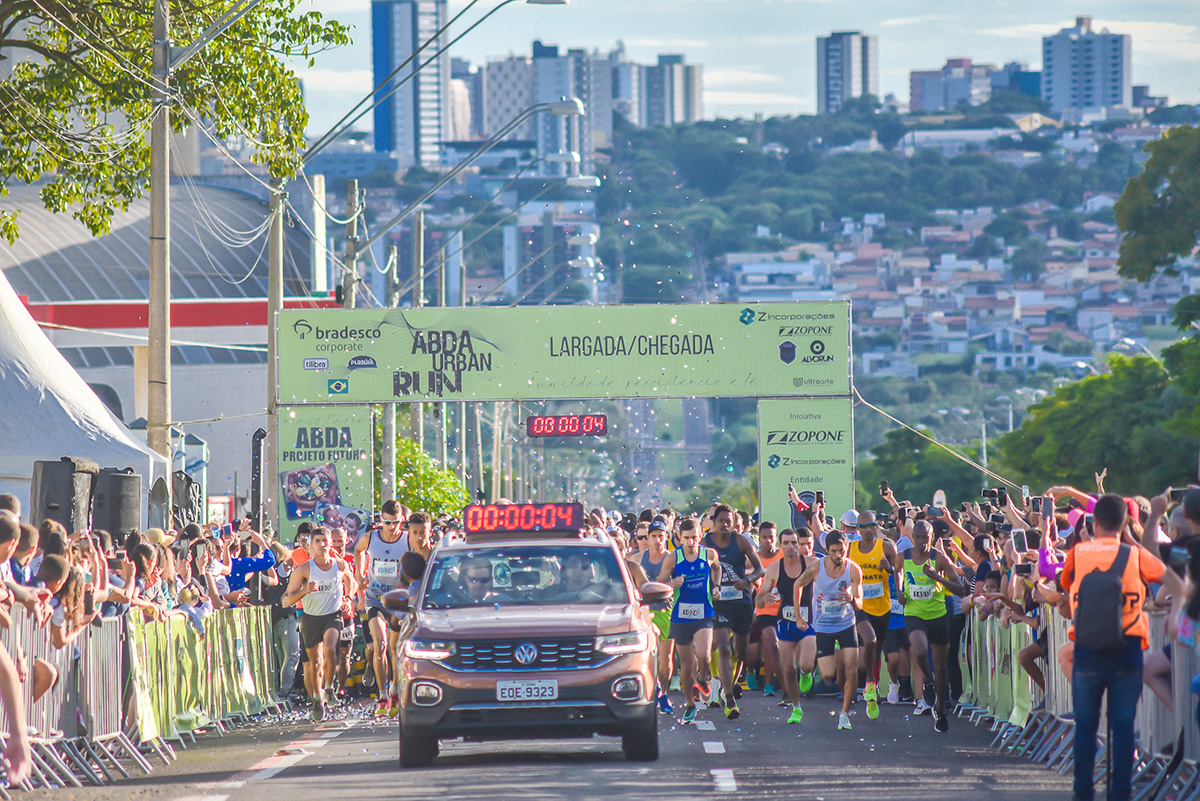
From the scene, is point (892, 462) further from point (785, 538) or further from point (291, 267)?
point (785, 538)

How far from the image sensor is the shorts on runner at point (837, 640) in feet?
52.9

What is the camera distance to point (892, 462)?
121750 millimetres

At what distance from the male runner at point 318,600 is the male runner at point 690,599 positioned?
10.5ft

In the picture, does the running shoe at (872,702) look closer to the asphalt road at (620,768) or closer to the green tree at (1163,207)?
the asphalt road at (620,768)

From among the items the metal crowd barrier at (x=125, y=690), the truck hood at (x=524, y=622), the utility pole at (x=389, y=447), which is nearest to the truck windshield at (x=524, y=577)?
the truck hood at (x=524, y=622)

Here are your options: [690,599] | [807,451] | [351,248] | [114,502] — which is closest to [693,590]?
[690,599]

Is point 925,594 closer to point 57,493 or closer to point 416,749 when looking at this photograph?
point 416,749

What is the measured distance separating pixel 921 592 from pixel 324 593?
5.44m

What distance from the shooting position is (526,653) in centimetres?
1211

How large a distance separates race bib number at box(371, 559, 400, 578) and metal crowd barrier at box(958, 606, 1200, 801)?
17.9 ft

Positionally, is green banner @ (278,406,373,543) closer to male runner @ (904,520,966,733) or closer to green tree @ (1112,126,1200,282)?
Result: male runner @ (904,520,966,733)

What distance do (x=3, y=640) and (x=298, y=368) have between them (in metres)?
24.3

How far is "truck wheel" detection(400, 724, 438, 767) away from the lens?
1238 centimetres

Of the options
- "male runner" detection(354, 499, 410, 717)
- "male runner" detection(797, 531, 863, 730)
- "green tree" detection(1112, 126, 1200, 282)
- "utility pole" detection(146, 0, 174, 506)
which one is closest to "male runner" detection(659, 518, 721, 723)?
"male runner" detection(797, 531, 863, 730)
